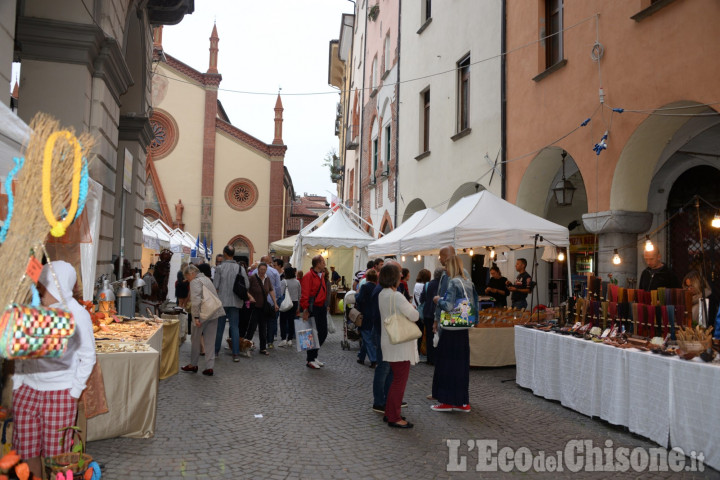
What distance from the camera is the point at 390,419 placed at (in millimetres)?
5555

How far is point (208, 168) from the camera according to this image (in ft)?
110

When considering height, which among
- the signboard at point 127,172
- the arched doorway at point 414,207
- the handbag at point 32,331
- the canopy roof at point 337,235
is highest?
the arched doorway at point 414,207

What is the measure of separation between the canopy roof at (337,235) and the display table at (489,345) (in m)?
8.62

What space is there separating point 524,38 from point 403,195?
813cm

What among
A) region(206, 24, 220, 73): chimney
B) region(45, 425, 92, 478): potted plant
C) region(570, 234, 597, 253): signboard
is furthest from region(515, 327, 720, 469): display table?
region(206, 24, 220, 73): chimney

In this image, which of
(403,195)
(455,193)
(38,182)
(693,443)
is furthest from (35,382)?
(403,195)

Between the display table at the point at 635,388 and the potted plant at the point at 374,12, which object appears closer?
the display table at the point at 635,388

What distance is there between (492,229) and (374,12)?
60.5ft

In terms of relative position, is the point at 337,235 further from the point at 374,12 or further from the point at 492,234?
the point at 374,12

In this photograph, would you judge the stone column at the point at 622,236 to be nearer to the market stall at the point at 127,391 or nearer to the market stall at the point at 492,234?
the market stall at the point at 492,234

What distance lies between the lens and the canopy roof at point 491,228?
336 inches

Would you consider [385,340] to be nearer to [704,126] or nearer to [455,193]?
[704,126]

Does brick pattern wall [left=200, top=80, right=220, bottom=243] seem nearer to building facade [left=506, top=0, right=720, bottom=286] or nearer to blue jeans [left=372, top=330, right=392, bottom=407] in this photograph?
building facade [left=506, top=0, right=720, bottom=286]

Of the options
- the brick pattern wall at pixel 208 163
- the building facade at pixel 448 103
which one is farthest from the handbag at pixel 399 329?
the brick pattern wall at pixel 208 163
